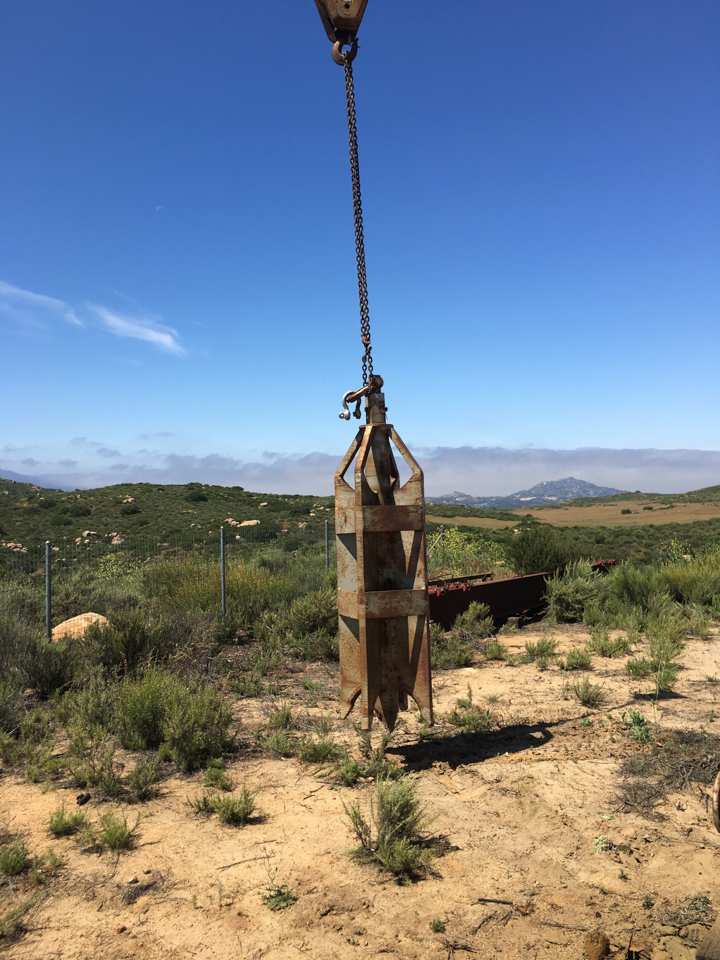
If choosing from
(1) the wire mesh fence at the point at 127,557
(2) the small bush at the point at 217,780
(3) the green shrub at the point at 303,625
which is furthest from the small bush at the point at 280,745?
(1) the wire mesh fence at the point at 127,557

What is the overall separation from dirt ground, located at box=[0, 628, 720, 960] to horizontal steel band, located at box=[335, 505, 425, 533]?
2020 millimetres

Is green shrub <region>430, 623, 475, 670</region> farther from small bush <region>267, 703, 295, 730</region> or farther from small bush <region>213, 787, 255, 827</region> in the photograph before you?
small bush <region>213, 787, 255, 827</region>

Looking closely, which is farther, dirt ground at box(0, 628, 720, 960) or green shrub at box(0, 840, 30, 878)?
green shrub at box(0, 840, 30, 878)

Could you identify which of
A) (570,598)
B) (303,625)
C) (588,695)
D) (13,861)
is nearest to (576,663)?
(588,695)

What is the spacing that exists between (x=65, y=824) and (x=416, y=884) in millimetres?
2381

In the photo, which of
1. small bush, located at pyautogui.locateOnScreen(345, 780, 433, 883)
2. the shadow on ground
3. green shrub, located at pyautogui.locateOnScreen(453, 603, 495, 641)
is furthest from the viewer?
green shrub, located at pyautogui.locateOnScreen(453, 603, 495, 641)

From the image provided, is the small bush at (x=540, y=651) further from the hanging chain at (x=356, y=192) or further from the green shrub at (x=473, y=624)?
the hanging chain at (x=356, y=192)

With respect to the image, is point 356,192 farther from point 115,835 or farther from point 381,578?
point 115,835

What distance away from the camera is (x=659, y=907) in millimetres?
3559

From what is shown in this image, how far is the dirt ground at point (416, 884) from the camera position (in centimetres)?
332

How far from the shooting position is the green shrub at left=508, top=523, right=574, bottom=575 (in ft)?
46.3

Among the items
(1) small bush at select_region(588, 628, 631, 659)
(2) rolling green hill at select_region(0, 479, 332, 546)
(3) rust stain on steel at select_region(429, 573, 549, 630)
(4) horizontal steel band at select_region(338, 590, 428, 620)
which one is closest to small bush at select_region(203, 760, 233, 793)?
(4) horizontal steel band at select_region(338, 590, 428, 620)

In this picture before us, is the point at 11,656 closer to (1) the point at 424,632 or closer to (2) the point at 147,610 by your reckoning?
(2) the point at 147,610

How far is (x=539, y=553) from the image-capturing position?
46.8 ft
